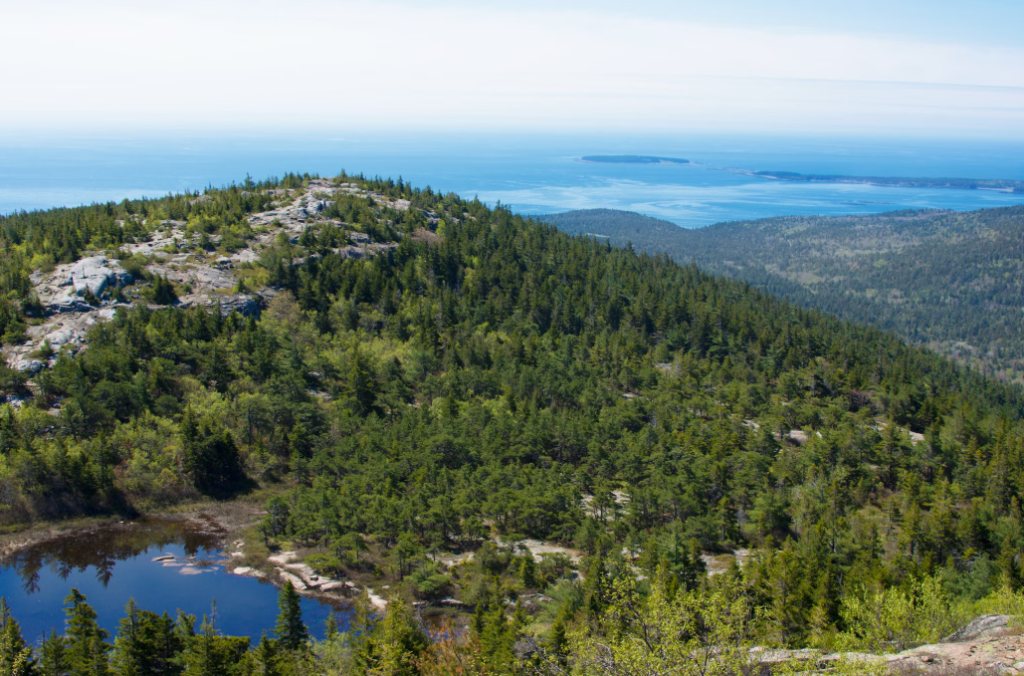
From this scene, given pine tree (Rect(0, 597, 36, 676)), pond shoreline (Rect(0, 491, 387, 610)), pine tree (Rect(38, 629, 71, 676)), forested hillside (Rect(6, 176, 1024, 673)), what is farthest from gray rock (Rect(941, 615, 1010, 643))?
pine tree (Rect(0, 597, 36, 676))

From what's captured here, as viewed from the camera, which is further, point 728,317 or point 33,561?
point 728,317

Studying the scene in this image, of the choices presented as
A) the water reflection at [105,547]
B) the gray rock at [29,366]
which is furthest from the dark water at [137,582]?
the gray rock at [29,366]

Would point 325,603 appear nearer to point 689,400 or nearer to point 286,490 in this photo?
point 286,490

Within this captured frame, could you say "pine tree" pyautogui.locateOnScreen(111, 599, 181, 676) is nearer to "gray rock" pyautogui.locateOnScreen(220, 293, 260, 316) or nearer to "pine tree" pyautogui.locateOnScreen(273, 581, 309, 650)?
"pine tree" pyautogui.locateOnScreen(273, 581, 309, 650)

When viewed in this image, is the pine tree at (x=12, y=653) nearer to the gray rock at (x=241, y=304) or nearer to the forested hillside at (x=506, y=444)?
the forested hillside at (x=506, y=444)

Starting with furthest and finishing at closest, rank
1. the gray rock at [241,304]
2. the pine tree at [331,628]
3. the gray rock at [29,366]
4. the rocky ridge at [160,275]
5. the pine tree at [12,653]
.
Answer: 1. the gray rock at [241,304]
2. the rocky ridge at [160,275]
3. the gray rock at [29,366]
4. the pine tree at [331,628]
5. the pine tree at [12,653]

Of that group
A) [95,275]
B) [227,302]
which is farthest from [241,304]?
[95,275]

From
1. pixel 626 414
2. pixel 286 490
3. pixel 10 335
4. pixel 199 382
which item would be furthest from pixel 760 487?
pixel 10 335
